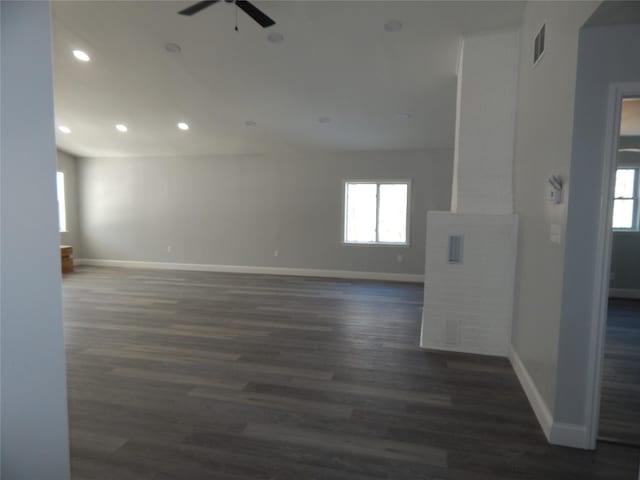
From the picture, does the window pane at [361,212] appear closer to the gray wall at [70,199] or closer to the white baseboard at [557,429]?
the white baseboard at [557,429]

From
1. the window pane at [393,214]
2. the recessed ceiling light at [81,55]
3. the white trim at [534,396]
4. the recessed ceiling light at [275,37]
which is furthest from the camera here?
the window pane at [393,214]

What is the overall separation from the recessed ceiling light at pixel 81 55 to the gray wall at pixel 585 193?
18.1 ft

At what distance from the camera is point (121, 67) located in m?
4.83

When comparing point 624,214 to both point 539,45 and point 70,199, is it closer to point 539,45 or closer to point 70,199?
point 539,45

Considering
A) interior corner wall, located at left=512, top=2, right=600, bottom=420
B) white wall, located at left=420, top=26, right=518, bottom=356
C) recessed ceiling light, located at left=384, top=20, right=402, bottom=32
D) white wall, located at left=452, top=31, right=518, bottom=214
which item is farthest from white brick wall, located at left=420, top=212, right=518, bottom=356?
recessed ceiling light, located at left=384, top=20, right=402, bottom=32

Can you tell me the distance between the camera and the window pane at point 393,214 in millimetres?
7266

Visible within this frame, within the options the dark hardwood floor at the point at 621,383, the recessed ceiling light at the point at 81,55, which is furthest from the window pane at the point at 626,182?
the recessed ceiling light at the point at 81,55

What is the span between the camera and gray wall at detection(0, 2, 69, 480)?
680 millimetres

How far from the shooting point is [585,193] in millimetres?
1956

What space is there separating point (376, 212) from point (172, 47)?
4748 mm

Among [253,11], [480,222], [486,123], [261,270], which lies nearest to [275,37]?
[253,11]

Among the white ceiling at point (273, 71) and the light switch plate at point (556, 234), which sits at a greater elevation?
the white ceiling at point (273, 71)

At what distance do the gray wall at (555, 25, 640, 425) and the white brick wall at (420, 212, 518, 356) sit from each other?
1.37m

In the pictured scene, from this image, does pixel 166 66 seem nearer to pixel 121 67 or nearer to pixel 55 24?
pixel 121 67
